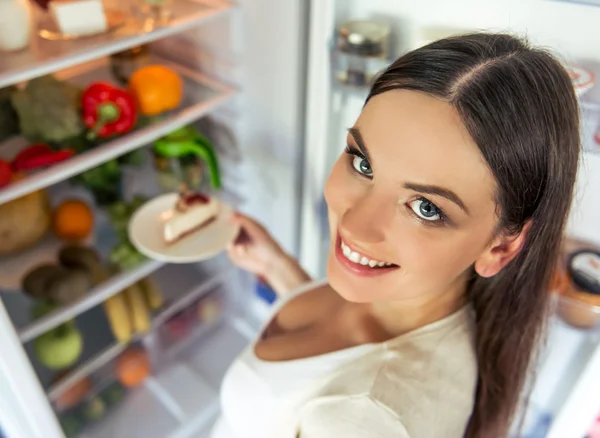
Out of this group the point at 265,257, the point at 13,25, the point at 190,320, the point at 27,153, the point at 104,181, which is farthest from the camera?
the point at 190,320

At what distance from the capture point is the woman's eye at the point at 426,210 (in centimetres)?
58

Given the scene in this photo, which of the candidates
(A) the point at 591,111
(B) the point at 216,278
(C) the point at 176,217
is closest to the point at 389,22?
(A) the point at 591,111

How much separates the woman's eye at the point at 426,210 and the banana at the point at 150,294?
985mm

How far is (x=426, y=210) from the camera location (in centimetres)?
58

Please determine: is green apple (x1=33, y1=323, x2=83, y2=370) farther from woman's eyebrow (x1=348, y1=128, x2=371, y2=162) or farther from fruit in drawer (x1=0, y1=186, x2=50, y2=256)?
woman's eyebrow (x1=348, y1=128, x2=371, y2=162)

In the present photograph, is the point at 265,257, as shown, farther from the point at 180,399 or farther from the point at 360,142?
the point at 180,399

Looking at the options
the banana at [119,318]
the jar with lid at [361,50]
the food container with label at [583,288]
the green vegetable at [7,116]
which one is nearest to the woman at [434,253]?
the food container with label at [583,288]

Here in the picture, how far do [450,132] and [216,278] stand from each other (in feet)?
3.53

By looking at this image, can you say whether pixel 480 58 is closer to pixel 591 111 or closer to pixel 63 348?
pixel 591 111

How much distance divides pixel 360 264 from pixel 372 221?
7 cm

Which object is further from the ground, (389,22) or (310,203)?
(389,22)

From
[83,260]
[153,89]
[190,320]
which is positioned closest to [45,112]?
[153,89]

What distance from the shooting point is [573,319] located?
0.96 metres

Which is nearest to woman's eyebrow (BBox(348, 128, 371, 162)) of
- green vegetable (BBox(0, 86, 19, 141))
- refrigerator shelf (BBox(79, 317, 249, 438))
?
green vegetable (BBox(0, 86, 19, 141))
